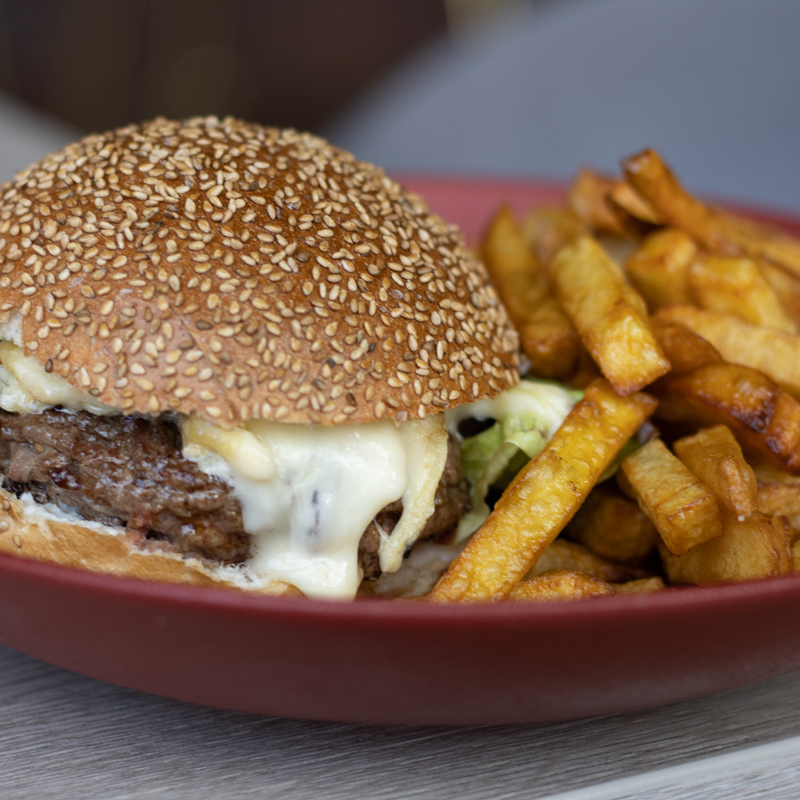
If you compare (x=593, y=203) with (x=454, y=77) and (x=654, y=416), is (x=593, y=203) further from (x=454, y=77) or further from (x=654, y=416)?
(x=454, y=77)

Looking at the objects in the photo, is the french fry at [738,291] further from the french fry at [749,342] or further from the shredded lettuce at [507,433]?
the shredded lettuce at [507,433]

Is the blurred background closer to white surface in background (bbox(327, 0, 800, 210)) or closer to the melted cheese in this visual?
white surface in background (bbox(327, 0, 800, 210))

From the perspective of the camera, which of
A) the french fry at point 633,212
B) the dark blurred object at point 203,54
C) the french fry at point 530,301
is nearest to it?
the french fry at point 530,301

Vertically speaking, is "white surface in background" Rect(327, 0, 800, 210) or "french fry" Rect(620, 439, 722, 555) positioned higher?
"white surface in background" Rect(327, 0, 800, 210)

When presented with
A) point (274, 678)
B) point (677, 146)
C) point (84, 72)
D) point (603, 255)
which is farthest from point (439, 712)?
point (84, 72)

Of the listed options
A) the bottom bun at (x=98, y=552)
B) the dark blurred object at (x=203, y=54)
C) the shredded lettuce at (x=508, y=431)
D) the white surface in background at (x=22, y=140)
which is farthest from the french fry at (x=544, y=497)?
the dark blurred object at (x=203, y=54)

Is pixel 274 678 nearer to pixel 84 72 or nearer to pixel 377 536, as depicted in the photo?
pixel 377 536

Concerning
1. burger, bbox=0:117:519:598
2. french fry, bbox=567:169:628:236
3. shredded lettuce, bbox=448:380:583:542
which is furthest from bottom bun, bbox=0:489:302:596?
french fry, bbox=567:169:628:236

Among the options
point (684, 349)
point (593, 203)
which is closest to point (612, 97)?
point (593, 203)
